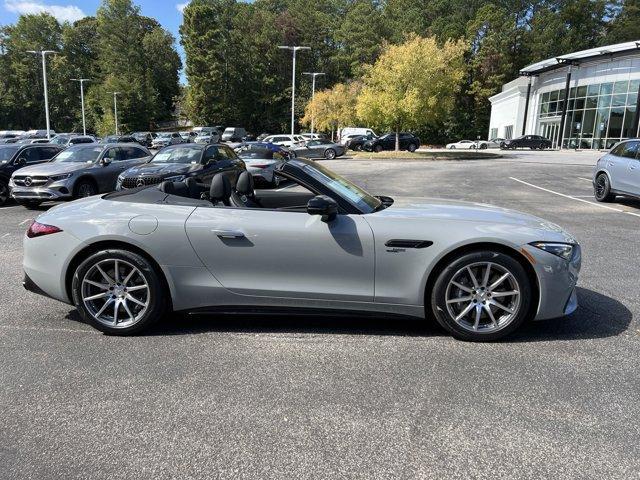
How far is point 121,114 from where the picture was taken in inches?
2963

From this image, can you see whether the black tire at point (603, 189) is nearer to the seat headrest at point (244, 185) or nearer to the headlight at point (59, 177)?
the seat headrest at point (244, 185)

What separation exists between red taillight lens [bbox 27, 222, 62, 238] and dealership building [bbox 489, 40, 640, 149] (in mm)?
45043

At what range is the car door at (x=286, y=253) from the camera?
3889 mm

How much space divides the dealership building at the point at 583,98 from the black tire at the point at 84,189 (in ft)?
134

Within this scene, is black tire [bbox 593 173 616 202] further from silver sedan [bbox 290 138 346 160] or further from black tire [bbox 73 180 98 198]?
silver sedan [bbox 290 138 346 160]

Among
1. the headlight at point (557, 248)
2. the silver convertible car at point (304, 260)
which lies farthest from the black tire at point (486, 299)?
the headlight at point (557, 248)

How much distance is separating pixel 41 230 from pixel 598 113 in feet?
158

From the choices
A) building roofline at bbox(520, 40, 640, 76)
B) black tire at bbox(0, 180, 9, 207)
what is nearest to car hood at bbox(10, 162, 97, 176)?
black tire at bbox(0, 180, 9, 207)

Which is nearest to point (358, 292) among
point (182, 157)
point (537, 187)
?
point (182, 157)

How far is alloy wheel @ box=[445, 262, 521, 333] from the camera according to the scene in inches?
153

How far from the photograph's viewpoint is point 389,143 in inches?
1652

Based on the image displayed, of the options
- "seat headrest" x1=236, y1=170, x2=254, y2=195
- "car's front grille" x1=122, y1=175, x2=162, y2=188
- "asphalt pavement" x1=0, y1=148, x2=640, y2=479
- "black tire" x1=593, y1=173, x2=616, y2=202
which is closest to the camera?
"asphalt pavement" x1=0, y1=148, x2=640, y2=479

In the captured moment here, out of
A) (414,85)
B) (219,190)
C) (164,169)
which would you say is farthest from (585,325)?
(414,85)

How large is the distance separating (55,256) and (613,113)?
4713 cm
